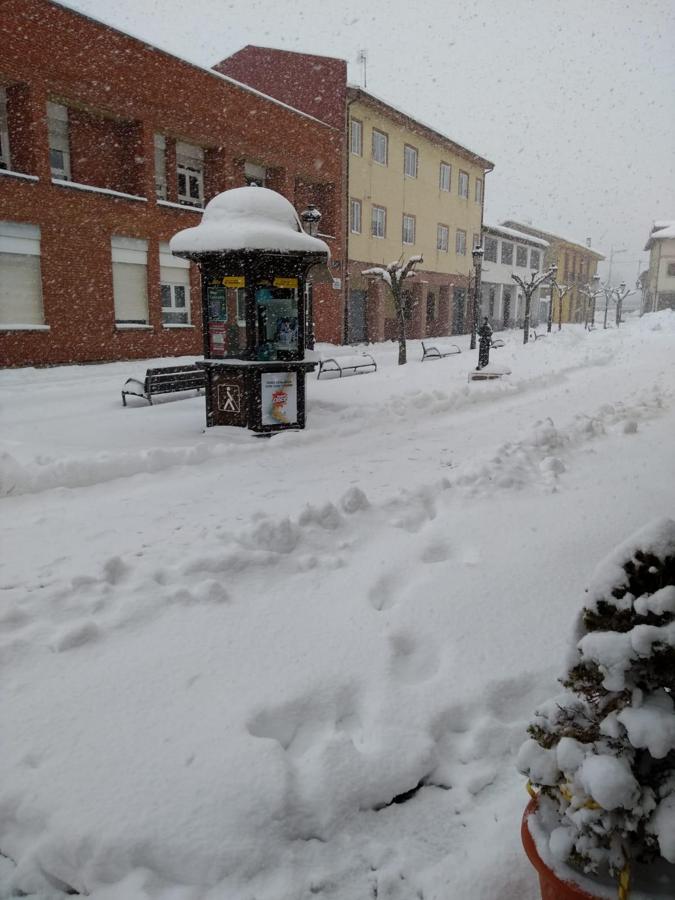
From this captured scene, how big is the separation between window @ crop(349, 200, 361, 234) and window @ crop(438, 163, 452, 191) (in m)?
8.73

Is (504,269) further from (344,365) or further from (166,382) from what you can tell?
(166,382)

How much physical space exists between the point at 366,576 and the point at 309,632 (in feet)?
2.33

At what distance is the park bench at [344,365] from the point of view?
49.1 feet

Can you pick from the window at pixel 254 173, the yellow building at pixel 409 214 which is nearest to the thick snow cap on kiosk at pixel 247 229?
the window at pixel 254 173

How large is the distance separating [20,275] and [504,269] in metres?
35.9

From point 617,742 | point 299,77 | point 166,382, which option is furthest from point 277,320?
point 299,77

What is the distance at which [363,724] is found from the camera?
273 centimetres

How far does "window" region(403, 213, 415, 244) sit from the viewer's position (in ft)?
102

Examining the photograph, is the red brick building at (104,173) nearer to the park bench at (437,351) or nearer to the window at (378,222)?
the window at (378,222)

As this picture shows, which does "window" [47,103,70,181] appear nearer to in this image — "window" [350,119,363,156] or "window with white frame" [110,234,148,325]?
"window with white frame" [110,234,148,325]

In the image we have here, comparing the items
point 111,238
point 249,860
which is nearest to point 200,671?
point 249,860

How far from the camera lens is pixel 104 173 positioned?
18.2 m

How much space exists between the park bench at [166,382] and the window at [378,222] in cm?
1876

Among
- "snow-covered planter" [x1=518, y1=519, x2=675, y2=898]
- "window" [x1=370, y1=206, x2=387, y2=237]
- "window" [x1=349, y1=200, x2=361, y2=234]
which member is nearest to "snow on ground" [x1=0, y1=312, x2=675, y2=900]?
"snow-covered planter" [x1=518, y1=519, x2=675, y2=898]
